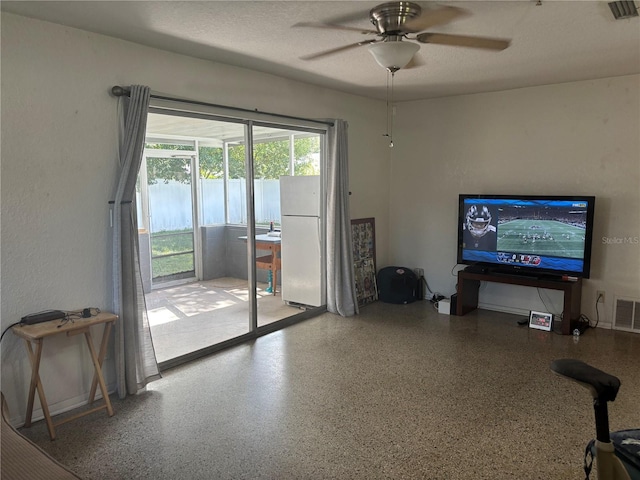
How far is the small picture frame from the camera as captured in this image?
14.8 feet

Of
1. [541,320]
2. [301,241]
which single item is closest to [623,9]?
[541,320]

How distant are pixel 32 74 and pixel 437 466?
10.8 feet

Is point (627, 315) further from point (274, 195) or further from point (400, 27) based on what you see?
point (274, 195)

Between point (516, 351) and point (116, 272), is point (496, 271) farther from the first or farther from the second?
point (116, 272)

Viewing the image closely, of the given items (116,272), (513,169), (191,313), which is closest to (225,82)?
(116,272)

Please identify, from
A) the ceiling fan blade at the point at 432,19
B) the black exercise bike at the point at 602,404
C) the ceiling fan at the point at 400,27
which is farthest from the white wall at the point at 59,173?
A: the black exercise bike at the point at 602,404

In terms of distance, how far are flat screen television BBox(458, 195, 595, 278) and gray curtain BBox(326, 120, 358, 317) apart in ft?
4.28

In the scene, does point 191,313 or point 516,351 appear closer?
point 516,351

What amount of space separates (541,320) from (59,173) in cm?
451

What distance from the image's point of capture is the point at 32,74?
106 inches

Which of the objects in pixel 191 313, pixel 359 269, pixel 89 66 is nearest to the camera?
pixel 89 66

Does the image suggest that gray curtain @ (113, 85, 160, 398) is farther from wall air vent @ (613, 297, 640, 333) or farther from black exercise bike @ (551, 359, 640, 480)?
wall air vent @ (613, 297, 640, 333)

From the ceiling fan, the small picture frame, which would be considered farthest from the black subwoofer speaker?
the ceiling fan

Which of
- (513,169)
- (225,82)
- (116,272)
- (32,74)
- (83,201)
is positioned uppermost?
(225,82)
